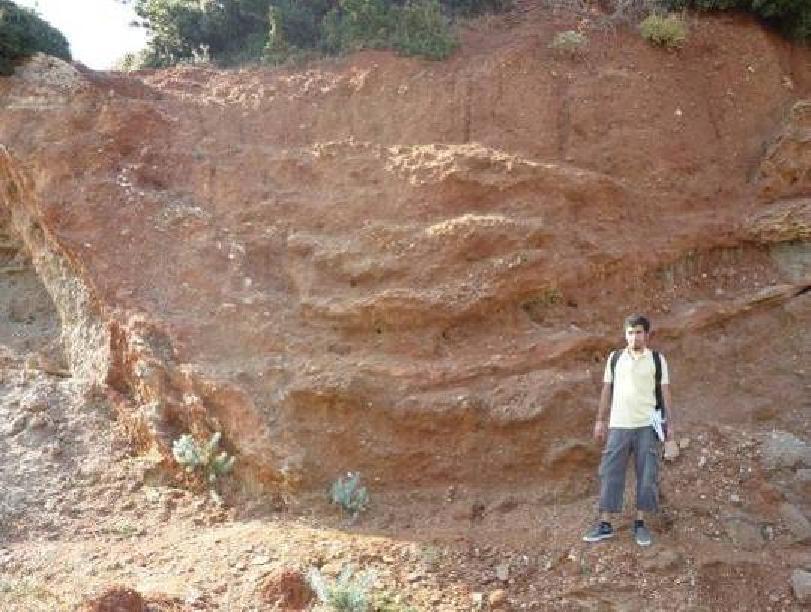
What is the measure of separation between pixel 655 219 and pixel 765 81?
2.18 m

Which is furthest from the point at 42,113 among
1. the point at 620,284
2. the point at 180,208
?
the point at 620,284

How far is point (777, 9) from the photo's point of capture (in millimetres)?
8914

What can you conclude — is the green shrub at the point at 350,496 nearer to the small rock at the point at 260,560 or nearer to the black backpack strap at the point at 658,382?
the small rock at the point at 260,560

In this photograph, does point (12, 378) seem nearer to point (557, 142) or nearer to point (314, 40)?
point (314, 40)

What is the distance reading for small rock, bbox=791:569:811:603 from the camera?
5.57 meters

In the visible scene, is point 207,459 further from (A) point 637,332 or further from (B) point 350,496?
(A) point 637,332

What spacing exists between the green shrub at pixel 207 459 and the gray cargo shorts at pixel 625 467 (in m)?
2.75

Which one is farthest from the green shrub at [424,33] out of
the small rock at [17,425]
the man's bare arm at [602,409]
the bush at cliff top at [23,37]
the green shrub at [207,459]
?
the small rock at [17,425]

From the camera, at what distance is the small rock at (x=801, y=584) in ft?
18.3

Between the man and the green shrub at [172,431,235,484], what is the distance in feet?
8.90

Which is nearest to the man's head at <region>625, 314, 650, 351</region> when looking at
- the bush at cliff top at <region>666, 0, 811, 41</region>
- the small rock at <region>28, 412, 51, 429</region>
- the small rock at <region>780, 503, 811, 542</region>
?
the small rock at <region>780, 503, 811, 542</region>

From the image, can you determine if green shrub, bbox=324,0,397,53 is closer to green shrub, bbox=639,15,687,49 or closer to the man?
green shrub, bbox=639,15,687,49

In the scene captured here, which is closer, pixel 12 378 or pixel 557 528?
pixel 557 528

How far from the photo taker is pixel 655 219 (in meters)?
7.70
